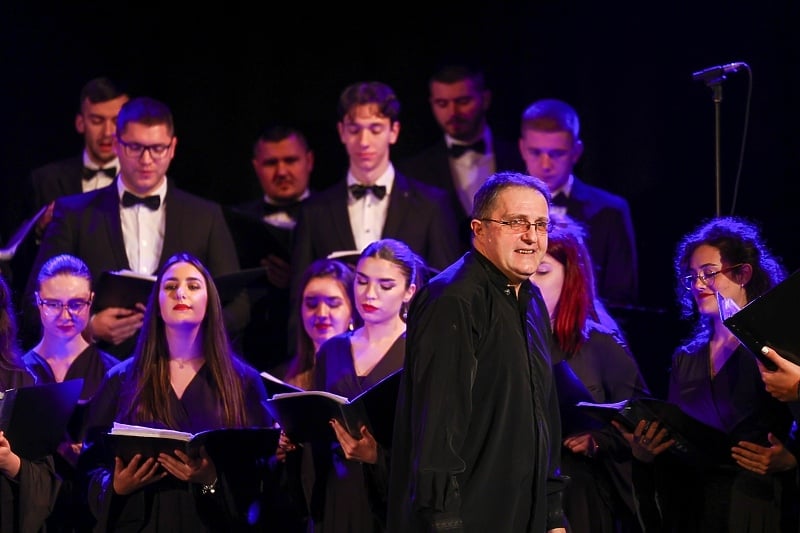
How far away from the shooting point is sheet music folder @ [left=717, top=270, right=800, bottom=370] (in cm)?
362

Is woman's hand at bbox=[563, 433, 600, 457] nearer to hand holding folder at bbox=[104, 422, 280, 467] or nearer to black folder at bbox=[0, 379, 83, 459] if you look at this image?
hand holding folder at bbox=[104, 422, 280, 467]

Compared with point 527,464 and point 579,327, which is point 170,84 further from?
point 527,464

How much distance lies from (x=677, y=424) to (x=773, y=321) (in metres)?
0.56

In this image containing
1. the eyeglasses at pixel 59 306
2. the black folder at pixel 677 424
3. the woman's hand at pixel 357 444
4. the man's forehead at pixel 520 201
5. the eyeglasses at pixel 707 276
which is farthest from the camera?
the eyeglasses at pixel 59 306

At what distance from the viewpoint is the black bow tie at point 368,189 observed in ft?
19.5

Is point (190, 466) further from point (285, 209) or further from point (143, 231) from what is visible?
point (285, 209)

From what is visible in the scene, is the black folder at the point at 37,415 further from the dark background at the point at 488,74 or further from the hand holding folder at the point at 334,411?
the dark background at the point at 488,74

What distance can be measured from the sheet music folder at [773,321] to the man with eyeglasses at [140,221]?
2.58 m

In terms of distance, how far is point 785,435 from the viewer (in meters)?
4.24

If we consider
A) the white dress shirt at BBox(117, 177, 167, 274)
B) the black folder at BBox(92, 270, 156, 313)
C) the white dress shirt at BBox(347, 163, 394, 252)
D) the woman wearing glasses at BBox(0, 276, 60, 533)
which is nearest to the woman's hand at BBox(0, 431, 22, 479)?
the woman wearing glasses at BBox(0, 276, 60, 533)

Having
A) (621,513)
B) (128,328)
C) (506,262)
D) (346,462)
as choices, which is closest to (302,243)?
(128,328)

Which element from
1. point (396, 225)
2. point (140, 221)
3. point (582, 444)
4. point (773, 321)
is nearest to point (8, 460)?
point (140, 221)

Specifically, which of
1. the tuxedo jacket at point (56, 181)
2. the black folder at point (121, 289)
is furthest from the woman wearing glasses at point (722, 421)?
the tuxedo jacket at point (56, 181)

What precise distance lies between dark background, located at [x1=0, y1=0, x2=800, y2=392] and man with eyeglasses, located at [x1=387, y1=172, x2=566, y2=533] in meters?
3.11
